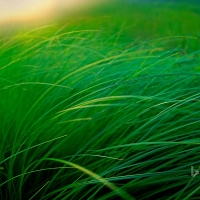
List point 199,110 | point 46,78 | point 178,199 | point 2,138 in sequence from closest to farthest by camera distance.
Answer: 1. point 178,199
2. point 199,110
3. point 2,138
4. point 46,78

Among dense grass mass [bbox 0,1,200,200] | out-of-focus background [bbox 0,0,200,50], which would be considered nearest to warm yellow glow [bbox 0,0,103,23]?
out-of-focus background [bbox 0,0,200,50]

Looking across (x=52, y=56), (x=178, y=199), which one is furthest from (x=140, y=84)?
(x=52, y=56)

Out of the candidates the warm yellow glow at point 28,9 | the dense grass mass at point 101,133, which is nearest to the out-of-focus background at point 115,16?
the warm yellow glow at point 28,9

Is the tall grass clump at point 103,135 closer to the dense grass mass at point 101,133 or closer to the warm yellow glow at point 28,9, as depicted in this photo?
the dense grass mass at point 101,133

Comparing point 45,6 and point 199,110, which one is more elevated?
point 45,6

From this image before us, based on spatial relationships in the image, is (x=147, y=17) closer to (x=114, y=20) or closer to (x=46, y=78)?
(x=114, y=20)

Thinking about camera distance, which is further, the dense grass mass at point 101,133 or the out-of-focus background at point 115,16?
the out-of-focus background at point 115,16

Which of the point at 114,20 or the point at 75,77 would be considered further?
the point at 114,20

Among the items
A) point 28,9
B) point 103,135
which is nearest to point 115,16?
point 28,9

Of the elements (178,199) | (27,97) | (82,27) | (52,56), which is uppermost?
(82,27)
